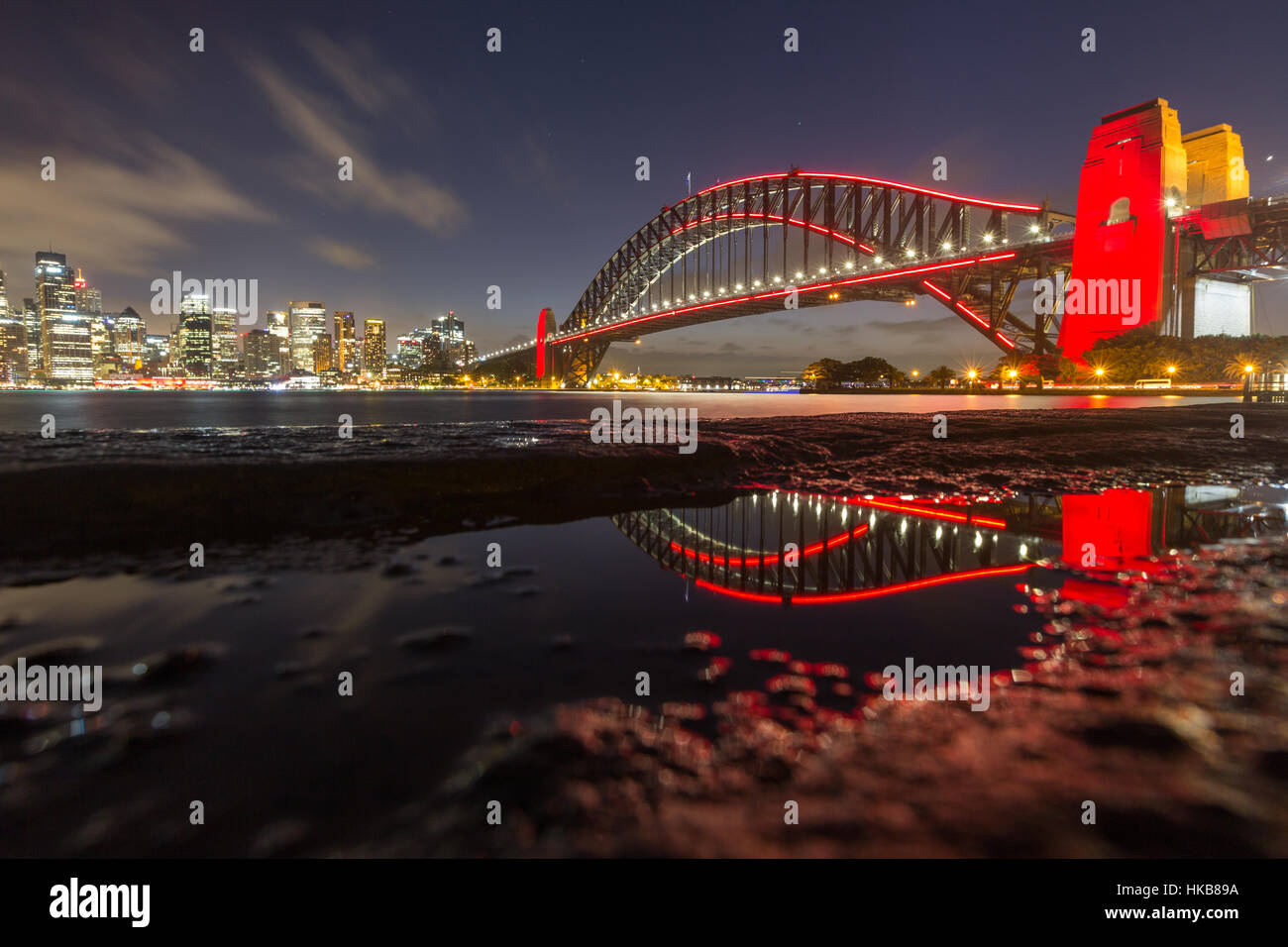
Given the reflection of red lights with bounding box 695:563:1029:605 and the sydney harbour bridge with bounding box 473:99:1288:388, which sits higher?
the sydney harbour bridge with bounding box 473:99:1288:388

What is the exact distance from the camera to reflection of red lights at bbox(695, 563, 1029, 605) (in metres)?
2.95

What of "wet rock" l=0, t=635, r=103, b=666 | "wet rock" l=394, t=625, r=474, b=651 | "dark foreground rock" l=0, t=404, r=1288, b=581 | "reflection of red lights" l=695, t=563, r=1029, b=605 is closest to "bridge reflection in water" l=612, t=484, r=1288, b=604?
"reflection of red lights" l=695, t=563, r=1029, b=605

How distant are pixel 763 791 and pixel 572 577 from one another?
80.6 inches

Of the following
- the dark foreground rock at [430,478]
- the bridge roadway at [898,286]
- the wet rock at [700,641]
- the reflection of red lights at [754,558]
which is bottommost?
the wet rock at [700,641]

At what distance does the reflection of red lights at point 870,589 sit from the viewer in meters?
2.95

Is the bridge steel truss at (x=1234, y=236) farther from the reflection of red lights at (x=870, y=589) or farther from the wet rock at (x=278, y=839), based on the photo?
the wet rock at (x=278, y=839)

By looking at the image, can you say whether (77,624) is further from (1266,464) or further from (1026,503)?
(1266,464)

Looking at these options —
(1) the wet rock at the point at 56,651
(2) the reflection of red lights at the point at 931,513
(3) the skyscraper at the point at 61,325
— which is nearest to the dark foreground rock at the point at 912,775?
(1) the wet rock at the point at 56,651

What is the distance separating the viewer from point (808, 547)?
13.0ft

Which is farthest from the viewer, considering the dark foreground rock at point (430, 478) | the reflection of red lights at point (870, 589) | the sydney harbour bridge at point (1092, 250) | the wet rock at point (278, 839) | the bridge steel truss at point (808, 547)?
→ the sydney harbour bridge at point (1092, 250)

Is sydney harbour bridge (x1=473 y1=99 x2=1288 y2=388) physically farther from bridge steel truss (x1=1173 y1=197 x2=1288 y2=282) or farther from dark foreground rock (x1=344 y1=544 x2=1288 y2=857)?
dark foreground rock (x1=344 y1=544 x2=1288 y2=857)

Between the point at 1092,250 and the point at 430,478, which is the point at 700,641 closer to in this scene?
the point at 430,478

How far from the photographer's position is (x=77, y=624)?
2518 mm

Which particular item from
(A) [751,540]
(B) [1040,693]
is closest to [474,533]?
(A) [751,540]
